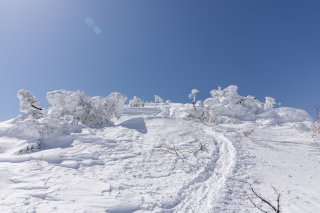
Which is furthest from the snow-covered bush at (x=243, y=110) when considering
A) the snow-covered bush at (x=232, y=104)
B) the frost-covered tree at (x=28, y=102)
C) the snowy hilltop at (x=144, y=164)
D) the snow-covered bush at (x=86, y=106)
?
the frost-covered tree at (x=28, y=102)

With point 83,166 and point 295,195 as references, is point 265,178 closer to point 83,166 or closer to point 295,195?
point 295,195

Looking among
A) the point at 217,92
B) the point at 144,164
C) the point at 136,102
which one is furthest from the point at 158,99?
the point at 144,164

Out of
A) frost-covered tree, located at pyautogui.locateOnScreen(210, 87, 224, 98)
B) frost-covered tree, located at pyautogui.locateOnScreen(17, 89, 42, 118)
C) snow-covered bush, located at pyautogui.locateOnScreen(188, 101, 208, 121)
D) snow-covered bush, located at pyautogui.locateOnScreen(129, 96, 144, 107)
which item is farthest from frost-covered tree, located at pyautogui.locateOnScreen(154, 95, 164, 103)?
frost-covered tree, located at pyautogui.locateOnScreen(17, 89, 42, 118)

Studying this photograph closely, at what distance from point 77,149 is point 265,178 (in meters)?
6.14

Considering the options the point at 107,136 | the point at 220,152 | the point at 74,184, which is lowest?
the point at 74,184

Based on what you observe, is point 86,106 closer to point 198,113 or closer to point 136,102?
point 198,113

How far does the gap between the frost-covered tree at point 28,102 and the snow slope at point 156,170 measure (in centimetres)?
333

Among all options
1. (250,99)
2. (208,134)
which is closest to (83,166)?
(208,134)

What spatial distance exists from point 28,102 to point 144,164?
10134 mm

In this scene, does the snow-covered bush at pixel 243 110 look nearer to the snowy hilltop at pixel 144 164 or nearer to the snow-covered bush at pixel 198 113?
the snow-covered bush at pixel 198 113

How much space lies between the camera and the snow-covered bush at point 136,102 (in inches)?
1187

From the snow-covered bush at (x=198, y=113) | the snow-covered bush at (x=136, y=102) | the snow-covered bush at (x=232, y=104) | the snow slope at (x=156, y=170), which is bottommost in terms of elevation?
the snow slope at (x=156, y=170)

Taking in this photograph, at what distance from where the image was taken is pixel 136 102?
1199 inches

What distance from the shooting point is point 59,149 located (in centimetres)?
1187
